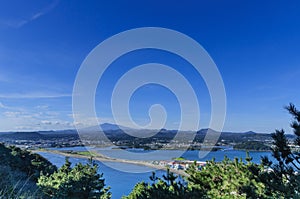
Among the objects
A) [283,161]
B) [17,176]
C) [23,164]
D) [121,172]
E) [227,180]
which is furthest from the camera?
[121,172]

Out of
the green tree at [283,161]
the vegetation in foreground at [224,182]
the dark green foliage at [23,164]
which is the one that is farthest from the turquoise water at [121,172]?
the green tree at [283,161]

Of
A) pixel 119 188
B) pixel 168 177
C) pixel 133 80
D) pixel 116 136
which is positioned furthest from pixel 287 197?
pixel 116 136

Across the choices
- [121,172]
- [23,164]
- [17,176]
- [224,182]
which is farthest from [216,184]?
[121,172]

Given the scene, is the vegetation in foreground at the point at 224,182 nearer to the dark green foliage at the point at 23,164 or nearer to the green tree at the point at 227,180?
the green tree at the point at 227,180

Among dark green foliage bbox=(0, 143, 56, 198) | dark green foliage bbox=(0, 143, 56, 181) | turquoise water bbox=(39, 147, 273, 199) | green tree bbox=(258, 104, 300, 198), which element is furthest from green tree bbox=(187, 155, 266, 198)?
dark green foliage bbox=(0, 143, 56, 181)

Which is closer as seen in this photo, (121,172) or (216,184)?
(216,184)

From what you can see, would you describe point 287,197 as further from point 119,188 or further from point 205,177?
point 119,188

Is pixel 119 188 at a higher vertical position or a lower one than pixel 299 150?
lower

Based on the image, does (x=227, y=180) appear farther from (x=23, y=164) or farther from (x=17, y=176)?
(x=23, y=164)

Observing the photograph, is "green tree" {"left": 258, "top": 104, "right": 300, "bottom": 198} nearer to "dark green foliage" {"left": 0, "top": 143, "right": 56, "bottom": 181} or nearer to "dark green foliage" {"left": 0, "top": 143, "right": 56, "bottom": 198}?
"dark green foliage" {"left": 0, "top": 143, "right": 56, "bottom": 198}
